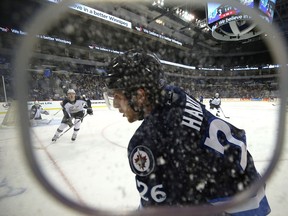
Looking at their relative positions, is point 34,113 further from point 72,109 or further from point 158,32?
point 158,32

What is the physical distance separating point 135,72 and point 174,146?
392 millimetres

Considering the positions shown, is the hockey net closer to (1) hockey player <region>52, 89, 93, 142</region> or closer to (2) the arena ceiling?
(1) hockey player <region>52, 89, 93, 142</region>

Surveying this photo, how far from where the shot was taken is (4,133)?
554 cm

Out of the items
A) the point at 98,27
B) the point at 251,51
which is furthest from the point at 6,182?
the point at 251,51

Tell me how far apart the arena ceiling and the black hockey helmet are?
11.5 m

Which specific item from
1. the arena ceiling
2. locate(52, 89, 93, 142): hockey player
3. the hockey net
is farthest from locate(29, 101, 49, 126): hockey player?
the arena ceiling

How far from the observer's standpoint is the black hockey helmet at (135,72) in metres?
0.99

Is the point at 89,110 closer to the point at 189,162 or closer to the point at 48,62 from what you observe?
the point at 189,162

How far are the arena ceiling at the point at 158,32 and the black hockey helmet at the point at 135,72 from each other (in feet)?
37.7

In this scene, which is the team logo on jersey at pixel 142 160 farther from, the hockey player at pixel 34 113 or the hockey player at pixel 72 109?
the hockey player at pixel 72 109

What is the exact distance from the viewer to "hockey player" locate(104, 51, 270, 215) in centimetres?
88

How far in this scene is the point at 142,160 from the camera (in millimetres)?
964

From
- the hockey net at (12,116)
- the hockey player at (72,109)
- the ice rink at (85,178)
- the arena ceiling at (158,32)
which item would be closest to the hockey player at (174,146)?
the ice rink at (85,178)

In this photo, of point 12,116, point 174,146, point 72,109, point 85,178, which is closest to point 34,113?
point 174,146
